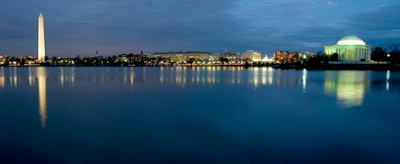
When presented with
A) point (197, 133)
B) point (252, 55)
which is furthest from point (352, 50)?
point (197, 133)

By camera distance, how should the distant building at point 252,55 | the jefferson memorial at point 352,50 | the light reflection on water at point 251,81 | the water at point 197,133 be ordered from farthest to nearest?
1. the distant building at point 252,55
2. the jefferson memorial at point 352,50
3. the light reflection on water at point 251,81
4. the water at point 197,133

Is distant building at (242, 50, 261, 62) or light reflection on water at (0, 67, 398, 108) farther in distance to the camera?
distant building at (242, 50, 261, 62)

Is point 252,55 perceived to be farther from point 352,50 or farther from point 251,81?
point 251,81

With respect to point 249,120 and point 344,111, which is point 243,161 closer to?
point 249,120

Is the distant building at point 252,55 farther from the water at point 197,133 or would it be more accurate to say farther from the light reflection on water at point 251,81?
the water at point 197,133

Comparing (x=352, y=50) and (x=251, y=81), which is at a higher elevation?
(x=352, y=50)

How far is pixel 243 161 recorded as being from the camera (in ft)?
22.8

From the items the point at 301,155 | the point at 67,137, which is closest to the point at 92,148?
the point at 67,137

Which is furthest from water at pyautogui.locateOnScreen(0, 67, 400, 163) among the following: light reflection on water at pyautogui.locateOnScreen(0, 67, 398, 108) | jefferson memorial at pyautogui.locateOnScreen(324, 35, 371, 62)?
jefferson memorial at pyautogui.locateOnScreen(324, 35, 371, 62)

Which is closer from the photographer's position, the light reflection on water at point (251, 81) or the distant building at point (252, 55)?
the light reflection on water at point (251, 81)

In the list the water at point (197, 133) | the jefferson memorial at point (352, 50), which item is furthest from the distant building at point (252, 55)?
the water at point (197, 133)

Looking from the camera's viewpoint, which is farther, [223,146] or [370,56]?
[370,56]

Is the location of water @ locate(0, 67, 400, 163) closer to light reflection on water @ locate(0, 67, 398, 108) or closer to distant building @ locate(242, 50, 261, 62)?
light reflection on water @ locate(0, 67, 398, 108)

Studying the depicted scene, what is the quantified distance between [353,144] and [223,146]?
119 inches
